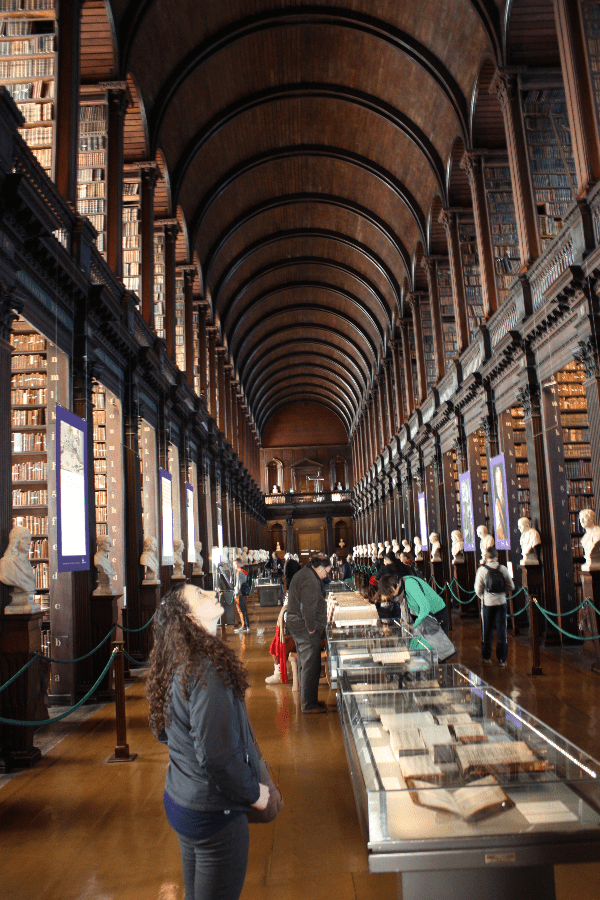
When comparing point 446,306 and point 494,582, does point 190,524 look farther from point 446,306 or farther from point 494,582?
point 494,582

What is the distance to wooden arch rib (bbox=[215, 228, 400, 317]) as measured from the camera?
2111cm

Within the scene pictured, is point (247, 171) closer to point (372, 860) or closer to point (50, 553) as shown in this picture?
point (50, 553)

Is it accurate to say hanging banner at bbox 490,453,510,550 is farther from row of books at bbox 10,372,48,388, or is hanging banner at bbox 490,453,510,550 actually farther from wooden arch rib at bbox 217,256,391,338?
wooden arch rib at bbox 217,256,391,338

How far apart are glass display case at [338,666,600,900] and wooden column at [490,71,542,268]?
7.99m

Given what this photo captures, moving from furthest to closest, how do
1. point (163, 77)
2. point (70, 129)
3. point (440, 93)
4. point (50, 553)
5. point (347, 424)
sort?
point (347, 424) < point (440, 93) < point (163, 77) < point (70, 129) < point (50, 553)

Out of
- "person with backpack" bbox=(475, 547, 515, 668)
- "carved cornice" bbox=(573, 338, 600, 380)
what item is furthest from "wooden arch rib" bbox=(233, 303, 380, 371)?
"person with backpack" bbox=(475, 547, 515, 668)

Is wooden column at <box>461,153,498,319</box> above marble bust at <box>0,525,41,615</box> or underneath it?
above

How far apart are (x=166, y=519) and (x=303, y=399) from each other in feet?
109

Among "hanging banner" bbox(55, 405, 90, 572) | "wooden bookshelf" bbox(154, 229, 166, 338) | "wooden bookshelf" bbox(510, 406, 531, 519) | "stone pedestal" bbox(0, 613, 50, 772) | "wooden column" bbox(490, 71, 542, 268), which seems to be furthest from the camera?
"wooden bookshelf" bbox(154, 229, 166, 338)

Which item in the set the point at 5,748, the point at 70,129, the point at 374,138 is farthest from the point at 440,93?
the point at 5,748

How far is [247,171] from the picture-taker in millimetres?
16891

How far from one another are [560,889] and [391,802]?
104 cm

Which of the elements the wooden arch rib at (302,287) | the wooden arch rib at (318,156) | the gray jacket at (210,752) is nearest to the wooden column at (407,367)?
the wooden arch rib at (318,156)

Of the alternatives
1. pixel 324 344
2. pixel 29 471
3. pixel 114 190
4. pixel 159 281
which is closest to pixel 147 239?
pixel 114 190
